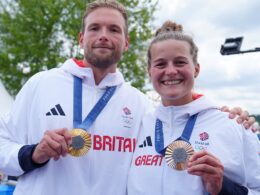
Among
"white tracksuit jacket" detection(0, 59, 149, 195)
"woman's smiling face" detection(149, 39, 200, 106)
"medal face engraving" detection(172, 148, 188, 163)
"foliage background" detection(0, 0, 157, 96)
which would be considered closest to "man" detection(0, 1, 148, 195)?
"white tracksuit jacket" detection(0, 59, 149, 195)

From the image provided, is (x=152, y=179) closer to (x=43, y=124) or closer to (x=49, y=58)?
(x=43, y=124)

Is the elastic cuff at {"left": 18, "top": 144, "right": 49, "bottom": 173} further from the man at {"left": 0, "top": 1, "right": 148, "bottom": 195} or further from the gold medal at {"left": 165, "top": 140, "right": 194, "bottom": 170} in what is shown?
the gold medal at {"left": 165, "top": 140, "right": 194, "bottom": 170}

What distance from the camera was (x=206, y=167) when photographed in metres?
2.12

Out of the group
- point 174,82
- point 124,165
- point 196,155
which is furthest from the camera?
point 124,165

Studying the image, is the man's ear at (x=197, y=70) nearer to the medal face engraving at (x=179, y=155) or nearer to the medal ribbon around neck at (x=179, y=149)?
the medal ribbon around neck at (x=179, y=149)

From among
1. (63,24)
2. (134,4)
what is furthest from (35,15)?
(134,4)

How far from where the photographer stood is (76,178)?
2.64m

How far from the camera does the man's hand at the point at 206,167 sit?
2125mm

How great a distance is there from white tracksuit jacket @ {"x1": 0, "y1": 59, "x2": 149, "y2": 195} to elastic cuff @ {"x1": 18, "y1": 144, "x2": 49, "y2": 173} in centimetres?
5

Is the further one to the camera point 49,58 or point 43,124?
point 49,58

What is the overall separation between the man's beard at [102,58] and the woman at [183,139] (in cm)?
27

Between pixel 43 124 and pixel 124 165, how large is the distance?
25.1 inches

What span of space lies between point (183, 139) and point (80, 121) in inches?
28.9

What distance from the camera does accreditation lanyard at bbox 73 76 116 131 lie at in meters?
2.69
